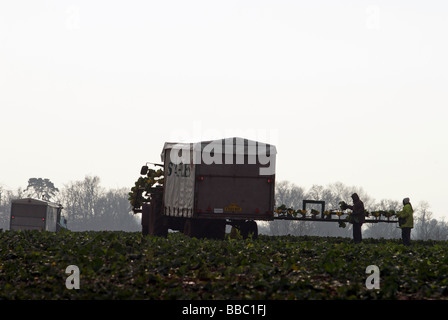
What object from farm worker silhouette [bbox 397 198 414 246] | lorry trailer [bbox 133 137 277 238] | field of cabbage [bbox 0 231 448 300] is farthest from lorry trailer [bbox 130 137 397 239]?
field of cabbage [bbox 0 231 448 300]

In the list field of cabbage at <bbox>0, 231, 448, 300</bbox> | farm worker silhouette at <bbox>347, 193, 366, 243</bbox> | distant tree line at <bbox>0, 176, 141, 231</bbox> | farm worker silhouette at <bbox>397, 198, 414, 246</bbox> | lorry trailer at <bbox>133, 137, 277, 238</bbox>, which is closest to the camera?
field of cabbage at <bbox>0, 231, 448, 300</bbox>

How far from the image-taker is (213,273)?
13.7 m

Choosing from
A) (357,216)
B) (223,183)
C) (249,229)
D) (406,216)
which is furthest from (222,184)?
(406,216)

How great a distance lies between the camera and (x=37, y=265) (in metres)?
15.4

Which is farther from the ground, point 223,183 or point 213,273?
point 223,183

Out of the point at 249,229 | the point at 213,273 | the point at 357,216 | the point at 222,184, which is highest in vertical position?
the point at 222,184

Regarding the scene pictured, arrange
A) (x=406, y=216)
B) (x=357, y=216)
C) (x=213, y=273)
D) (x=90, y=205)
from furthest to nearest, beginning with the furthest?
1. (x=90, y=205)
2. (x=357, y=216)
3. (x=406, y=216)
4. (x=213, y=273)

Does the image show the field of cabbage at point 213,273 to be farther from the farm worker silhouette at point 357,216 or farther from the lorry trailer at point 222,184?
the farm worker silhouette at point 357,216

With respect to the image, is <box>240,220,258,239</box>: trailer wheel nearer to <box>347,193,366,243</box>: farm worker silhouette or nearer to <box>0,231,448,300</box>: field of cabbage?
<box>347,193,366,243</box>: farm worker silhouette

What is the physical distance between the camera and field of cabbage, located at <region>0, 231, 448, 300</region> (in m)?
11.9

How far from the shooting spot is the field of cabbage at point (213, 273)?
38.9 ft

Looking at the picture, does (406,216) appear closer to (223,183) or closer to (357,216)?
(357,216)
